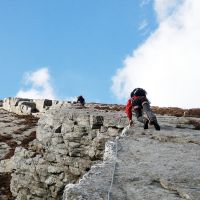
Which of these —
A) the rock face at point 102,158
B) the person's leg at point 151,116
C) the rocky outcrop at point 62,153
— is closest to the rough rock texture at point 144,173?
the rock face at point 102,158

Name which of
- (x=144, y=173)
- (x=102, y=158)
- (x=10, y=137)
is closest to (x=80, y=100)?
(x=10, y=137)

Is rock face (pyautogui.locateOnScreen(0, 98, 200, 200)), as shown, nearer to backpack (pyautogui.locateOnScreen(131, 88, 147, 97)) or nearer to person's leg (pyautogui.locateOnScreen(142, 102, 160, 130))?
person's leg (pyautogui.locateOnScreen(142, 102, 160, 130))

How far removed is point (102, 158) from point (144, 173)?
12.1m

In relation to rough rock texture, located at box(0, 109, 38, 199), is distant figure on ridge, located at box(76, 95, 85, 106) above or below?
above

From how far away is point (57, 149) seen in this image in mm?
28375

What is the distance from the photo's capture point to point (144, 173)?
12.9 metres

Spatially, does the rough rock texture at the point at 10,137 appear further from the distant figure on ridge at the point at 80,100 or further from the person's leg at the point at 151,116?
the person's leg at the point at 151,116

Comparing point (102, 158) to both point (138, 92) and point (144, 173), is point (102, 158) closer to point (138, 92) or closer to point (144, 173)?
point (138, 92)

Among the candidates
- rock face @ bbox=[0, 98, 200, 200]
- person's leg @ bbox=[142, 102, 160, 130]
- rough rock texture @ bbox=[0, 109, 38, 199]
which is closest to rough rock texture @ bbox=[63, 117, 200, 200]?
rock face @ bbox=[0, 98, 200, 200]

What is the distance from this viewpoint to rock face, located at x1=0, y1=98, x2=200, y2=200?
11570 mm

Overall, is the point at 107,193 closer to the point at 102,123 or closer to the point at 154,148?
the point at 154,148

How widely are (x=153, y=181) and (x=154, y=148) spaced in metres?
4.45

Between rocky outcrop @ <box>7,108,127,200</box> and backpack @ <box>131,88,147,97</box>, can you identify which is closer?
backpack @ <box>131,88,147,97</box>

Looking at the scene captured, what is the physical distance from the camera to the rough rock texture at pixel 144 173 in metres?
11.0
